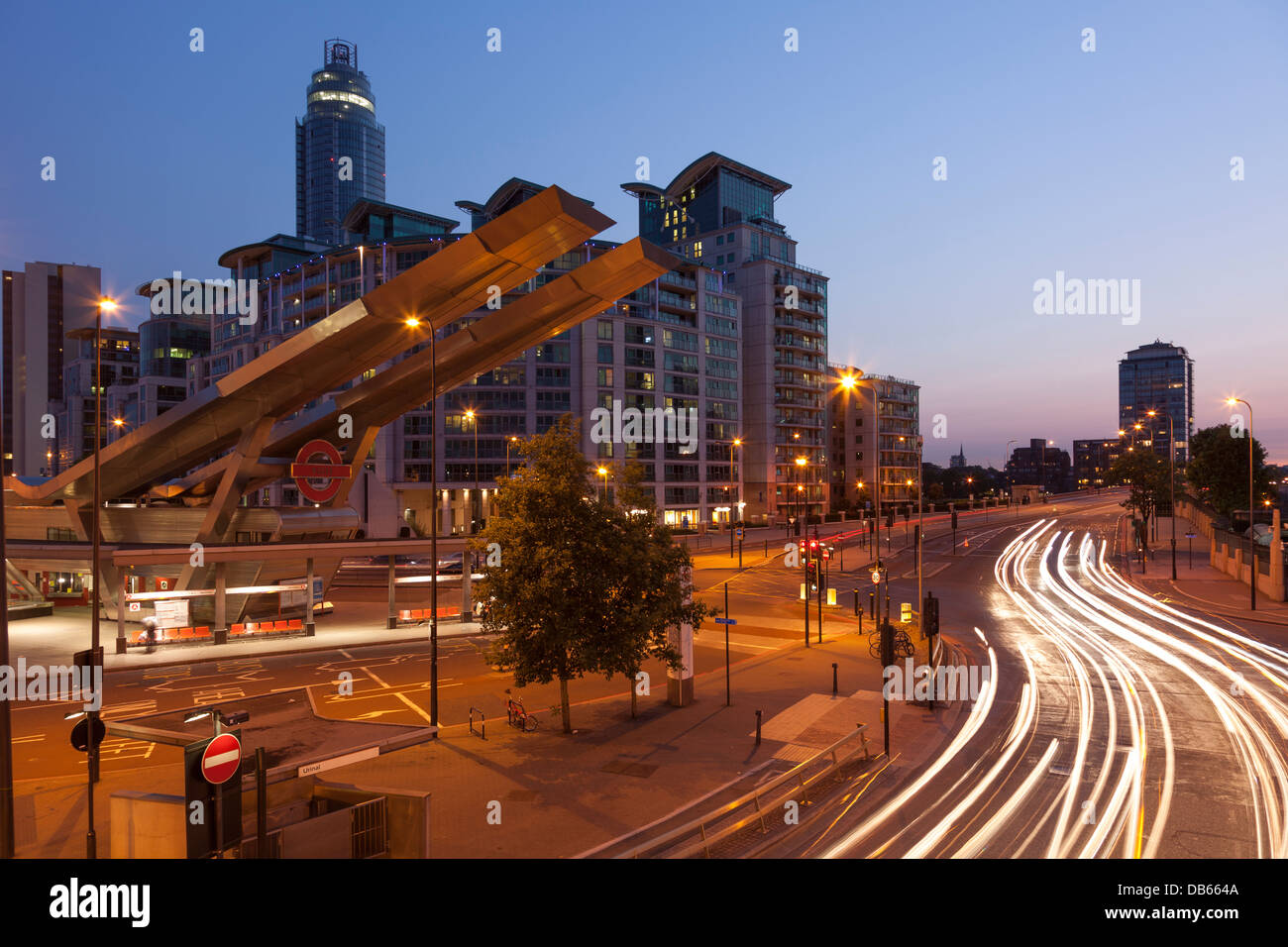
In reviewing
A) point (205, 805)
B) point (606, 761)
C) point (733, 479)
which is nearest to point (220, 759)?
point (205, 805)

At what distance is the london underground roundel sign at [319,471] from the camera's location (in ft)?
118

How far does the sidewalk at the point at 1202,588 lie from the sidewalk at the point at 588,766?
2501 centimetres

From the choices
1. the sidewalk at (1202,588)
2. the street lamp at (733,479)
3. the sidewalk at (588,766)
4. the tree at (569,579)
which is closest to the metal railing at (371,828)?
the sidewalk at (588,766)

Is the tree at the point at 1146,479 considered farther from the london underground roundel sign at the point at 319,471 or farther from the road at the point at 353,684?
the london underground roundel sign at the point at 319,471

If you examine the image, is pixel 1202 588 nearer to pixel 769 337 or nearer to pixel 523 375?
pixel 523 375

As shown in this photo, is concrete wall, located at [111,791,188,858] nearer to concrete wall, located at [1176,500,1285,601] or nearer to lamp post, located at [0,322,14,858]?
lamp post, located at [0,322,14,858]

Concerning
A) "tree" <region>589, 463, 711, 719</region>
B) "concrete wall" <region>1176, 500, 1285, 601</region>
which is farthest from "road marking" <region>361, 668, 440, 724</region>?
"concrete wall" <region>1176, 500, 1285, 601</region>

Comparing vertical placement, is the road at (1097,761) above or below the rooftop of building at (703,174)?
below

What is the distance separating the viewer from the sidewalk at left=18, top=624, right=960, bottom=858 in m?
13.5

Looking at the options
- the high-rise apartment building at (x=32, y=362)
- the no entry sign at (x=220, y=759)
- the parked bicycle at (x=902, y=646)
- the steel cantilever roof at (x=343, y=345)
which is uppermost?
the high-rise apartment building at (x=32, y=362)

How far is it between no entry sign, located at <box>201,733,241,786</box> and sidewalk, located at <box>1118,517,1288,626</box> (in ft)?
140

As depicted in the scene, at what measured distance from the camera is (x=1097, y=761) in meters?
17.0

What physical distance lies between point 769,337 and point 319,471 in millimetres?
84265
